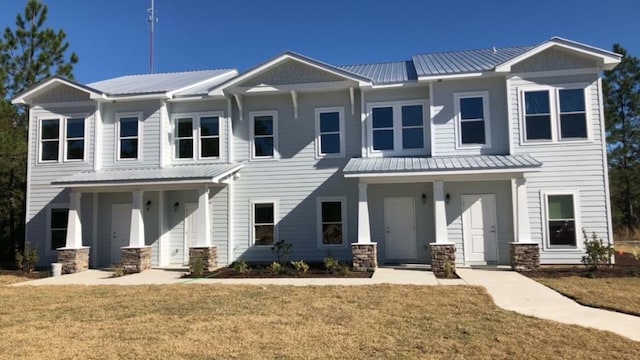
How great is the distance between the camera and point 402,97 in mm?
14344

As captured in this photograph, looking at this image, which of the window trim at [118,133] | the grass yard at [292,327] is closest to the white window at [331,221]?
the grass yard at [292,327]

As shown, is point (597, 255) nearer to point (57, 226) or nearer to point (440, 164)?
point (440, 164)

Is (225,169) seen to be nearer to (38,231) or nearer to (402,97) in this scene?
(402,97)

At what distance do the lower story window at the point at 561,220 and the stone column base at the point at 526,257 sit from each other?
136 cm

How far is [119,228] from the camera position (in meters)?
15.3

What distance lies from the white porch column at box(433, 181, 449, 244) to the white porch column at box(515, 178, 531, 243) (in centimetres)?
198

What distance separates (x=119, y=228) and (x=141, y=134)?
11.0 ft

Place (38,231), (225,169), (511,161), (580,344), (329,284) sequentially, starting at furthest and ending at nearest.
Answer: (38,231)
(225,169)
(511,161)
(329,284)
(580,344)

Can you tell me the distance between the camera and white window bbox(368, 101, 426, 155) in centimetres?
1420

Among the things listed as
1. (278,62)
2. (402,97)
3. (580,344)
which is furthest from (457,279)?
(278,62)

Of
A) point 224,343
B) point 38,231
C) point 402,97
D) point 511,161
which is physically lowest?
point 224,343

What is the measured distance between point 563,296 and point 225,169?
32.6 feet

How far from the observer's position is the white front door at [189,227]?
14992 mm

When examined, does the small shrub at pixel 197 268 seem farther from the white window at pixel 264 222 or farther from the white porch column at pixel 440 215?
the white porch column at pixel 440 215
